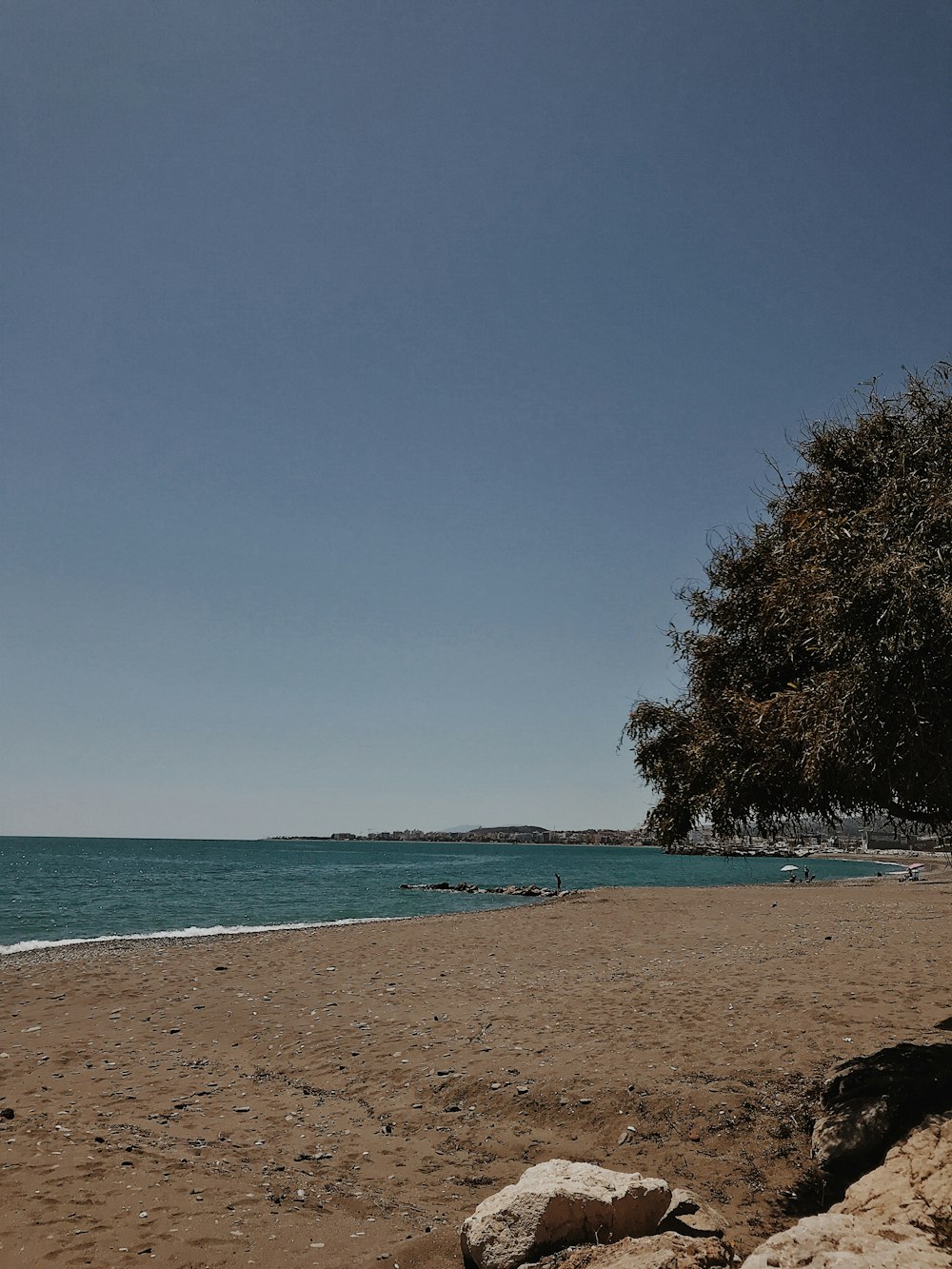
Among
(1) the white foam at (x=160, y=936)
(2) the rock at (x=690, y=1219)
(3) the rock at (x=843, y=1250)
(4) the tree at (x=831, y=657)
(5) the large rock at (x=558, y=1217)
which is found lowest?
(1) the white foam at (x=160, y=936)

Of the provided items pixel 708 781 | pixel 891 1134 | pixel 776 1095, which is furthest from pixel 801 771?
pixel 776 1095

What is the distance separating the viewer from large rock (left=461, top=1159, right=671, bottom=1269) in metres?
6.41

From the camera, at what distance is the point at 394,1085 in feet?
41.2

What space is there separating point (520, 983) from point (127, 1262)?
13.8 m

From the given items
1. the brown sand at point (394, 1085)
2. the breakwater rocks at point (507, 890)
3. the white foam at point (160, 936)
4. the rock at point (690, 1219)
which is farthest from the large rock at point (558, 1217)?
the breakwater rocks at point (507, 890)

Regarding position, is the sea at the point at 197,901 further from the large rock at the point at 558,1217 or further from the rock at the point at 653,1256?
the rock at the point at 653,1256

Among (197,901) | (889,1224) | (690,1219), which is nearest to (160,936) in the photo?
(197,901)

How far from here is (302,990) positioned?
20.4 m

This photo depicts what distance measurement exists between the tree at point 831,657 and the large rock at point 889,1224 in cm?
353

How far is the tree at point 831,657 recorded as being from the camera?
26.4ft

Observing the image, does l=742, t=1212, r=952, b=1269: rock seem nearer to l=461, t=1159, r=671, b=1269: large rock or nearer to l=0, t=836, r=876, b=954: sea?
l=461, t=1159, r=671, b=1269: large rock

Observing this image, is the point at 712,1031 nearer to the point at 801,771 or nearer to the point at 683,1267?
the point at 801,771

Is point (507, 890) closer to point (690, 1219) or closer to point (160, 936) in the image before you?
point (160, 936)

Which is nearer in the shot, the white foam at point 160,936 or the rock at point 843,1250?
the rock at point 843,1250
